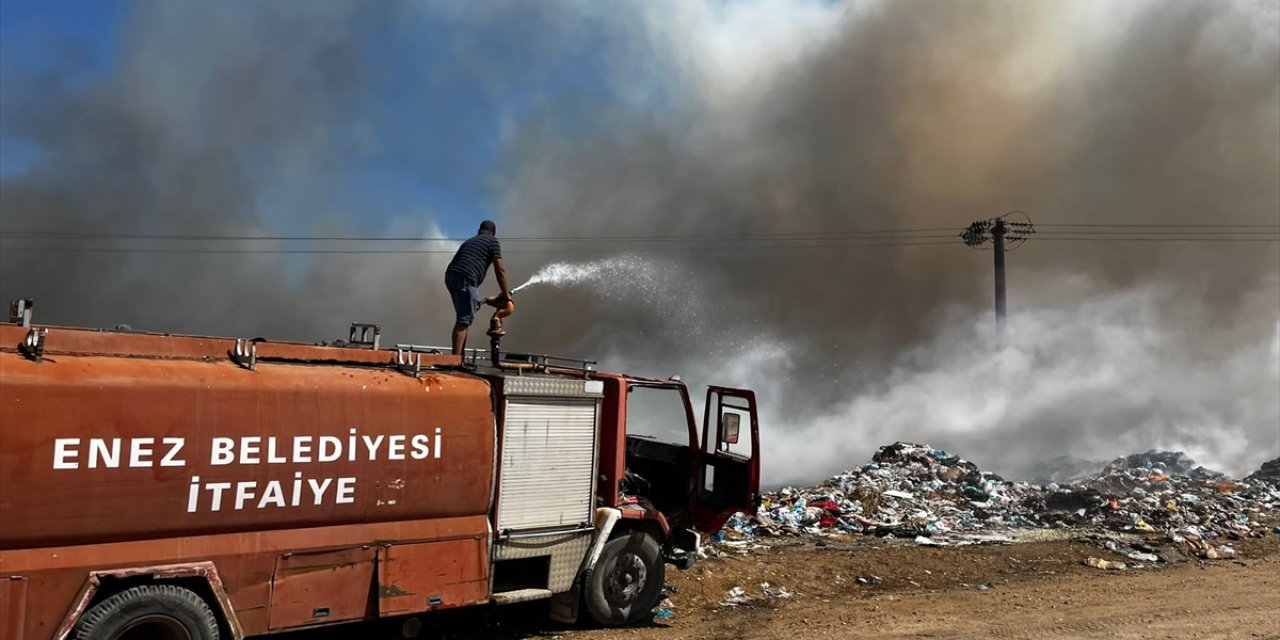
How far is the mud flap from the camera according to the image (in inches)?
231

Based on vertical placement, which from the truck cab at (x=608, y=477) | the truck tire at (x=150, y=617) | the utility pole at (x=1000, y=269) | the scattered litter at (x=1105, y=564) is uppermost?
the utility pole at (x=1000, y=269)

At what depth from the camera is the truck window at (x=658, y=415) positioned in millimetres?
6703

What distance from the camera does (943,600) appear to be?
7.32 metres

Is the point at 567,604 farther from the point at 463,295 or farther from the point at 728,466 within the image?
the point at 463,295

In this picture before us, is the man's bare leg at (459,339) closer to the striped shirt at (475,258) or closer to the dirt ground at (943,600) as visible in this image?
the striped shirt at (475,258)

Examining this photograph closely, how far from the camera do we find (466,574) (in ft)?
17.1

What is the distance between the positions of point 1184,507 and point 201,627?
1280cm

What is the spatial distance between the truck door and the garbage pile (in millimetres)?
2657

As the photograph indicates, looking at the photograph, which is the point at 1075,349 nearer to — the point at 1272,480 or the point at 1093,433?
the point at 1093,433

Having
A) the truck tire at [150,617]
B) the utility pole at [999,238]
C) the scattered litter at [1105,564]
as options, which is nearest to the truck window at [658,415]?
the truck tire at [150,617]

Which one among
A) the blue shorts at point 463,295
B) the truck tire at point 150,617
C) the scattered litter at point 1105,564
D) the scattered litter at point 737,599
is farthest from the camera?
the scattered litter at point 1105,564

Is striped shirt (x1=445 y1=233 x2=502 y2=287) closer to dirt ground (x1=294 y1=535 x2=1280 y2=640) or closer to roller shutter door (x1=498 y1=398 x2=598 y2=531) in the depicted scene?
roller shutter door (x1=498 y1=398 x2=598 y2=531)

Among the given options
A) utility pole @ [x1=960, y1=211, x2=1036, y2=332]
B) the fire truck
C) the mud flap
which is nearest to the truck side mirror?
the fire truck

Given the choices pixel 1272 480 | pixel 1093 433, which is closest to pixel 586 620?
pixel 1272 480
